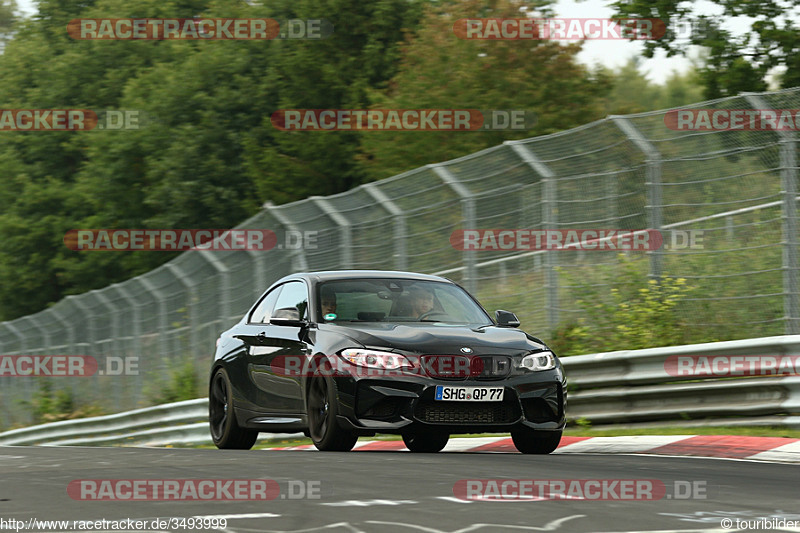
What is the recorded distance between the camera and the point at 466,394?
9.45m

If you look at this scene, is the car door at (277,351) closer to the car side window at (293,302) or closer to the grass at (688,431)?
the car side window at (293,302)

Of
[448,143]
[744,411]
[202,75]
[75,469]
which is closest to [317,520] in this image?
[75,469]

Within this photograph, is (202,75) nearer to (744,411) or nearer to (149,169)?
(149,169)

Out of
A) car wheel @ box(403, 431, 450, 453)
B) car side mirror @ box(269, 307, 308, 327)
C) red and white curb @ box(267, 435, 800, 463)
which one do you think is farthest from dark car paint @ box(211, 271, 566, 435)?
car wheel @ box(403, 431, 450, 453)

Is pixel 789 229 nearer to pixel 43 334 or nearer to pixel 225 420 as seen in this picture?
pixel 225 420

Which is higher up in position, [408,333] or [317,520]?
[408,333]

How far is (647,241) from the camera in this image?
1297cm

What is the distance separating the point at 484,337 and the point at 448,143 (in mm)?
31366

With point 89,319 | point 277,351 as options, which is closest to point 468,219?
point 277,351

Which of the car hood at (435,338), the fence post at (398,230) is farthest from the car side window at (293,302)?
the fence post at (398,230)

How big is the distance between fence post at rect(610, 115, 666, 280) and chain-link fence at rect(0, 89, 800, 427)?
1 cm

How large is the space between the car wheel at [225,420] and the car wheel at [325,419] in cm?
150

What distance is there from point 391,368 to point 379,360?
109 mm

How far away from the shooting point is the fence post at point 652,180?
12805 millimetres
